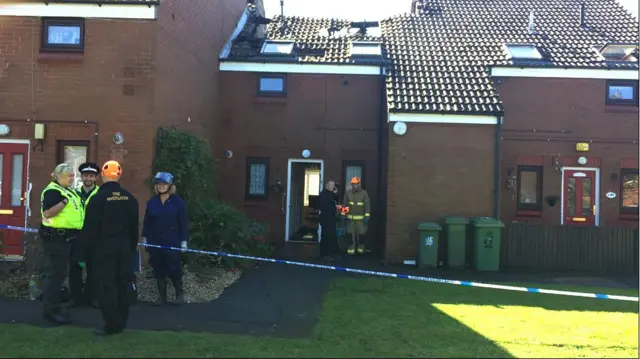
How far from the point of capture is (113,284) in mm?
5711

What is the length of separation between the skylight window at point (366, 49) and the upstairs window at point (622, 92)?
596 cm

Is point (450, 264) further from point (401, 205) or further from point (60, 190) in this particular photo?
point (60, 190)

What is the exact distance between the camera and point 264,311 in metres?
7.12

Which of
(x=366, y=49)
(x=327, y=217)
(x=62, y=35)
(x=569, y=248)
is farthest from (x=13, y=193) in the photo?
(x=569, y=248)

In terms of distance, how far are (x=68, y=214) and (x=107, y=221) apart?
0.87 metres

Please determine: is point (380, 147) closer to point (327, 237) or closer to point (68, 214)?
point (327, 237)

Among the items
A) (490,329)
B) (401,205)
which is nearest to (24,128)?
(401,205)

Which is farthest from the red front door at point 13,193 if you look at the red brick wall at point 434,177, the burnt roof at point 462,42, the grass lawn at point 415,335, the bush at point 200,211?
the red brick wall at point 434,177

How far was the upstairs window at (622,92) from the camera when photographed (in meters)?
13.6

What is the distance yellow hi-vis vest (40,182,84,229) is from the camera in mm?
6172

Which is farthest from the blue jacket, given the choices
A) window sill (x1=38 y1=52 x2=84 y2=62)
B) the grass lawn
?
window sill (x1=38 y1=52 x2=84 y2=62)

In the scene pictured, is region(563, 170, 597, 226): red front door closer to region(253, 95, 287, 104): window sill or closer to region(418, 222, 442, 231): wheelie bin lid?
region(418, 222, 442, 231): wheelie bin lid

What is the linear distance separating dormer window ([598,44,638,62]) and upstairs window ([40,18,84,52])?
12532 mm

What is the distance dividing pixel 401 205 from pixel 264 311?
5358 mm
